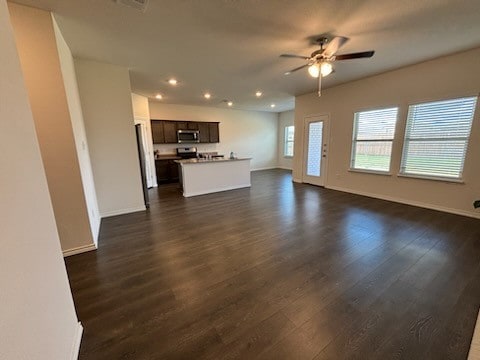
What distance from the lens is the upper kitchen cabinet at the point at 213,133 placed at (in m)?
7.66

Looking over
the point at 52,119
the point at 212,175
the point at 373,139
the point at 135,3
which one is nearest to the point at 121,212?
the point at 52,119

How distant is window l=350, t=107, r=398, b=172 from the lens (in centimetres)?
432

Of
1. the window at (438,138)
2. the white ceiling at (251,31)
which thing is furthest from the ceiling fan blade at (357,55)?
the window at (438,138)

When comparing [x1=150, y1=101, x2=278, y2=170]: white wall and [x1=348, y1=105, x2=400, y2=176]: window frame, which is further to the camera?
[x1=150, y1=101, x2=278, y2=170]: white wall

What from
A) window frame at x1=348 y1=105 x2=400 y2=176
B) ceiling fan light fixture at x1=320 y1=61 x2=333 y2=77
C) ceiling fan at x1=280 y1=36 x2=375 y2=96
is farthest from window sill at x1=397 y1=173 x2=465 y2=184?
ceiling fan light fixture at x1=320 y1=61 x2=333 y2=77

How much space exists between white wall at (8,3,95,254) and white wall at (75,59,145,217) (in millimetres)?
1241

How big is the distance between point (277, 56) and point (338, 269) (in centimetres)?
321

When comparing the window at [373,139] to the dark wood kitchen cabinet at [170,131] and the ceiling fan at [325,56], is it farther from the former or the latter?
the dark wood kitchen cabinet at [170,131]

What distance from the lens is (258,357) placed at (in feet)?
4.26

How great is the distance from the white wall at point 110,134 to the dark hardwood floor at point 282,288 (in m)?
0.66

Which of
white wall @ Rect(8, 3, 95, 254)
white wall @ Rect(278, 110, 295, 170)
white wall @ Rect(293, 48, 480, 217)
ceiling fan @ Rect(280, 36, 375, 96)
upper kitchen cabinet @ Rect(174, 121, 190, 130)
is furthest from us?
white wall @ Rect(278, 110, 295, 170)

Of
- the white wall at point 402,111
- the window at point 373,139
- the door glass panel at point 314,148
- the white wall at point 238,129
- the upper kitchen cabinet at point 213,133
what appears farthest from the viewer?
the upper kitchen cabinet at point 213,133

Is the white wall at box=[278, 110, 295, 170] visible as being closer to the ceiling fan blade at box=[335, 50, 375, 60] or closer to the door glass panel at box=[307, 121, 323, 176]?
the door glass panel at box=[307, 121, 323, 176]

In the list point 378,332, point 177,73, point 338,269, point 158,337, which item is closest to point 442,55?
point 338,269
